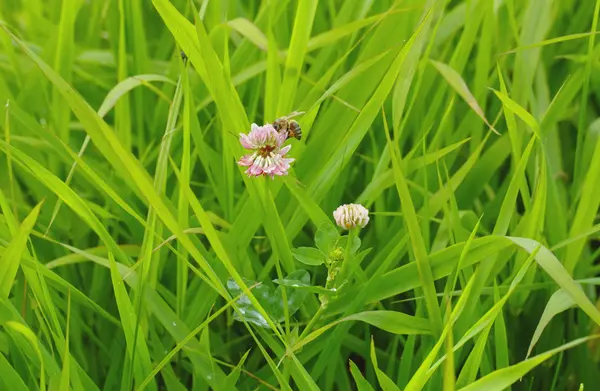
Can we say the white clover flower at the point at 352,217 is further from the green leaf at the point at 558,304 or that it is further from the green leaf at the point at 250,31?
the green leaf at the point at 250,31

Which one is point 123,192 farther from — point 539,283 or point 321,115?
point 539,283

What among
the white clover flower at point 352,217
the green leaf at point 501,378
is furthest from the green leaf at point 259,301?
the green leaf at point 501,378

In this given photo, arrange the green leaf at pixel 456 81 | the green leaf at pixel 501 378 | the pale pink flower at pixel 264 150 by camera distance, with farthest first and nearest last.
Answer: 1. the green leaf at pixel 456 81
2. the pale pink flower at pixel 264 150
3. the green leaf at pixel 501 378

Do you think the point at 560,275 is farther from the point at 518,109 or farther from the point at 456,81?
the point at 456,81

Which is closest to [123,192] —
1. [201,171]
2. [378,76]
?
[201,171]

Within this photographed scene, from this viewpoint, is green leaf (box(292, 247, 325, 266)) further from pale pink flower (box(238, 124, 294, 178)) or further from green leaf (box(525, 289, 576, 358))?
green leaf (box(525, 289, 576, 358))

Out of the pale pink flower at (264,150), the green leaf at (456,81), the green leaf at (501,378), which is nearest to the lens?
the green leaf at (501,378)

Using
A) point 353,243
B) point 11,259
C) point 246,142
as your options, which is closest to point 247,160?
point 246,142

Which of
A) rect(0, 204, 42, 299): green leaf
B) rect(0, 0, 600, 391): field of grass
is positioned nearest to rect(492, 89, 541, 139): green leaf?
rect(0, 0, 600, 391): field of grass
